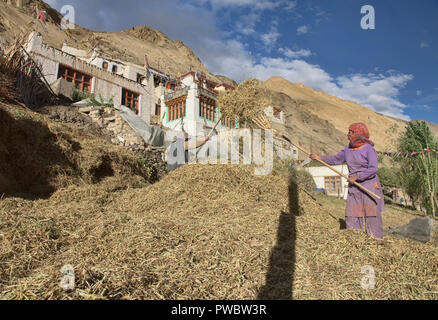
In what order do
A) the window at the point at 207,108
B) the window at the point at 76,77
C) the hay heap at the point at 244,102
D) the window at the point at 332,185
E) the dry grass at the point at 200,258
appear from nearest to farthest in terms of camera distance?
the dry grass at the point at 200,258
the hay heap at the point at 244,102
the window at the point at 76,77
the window at the point at 207,108
the window at the point at 332,185

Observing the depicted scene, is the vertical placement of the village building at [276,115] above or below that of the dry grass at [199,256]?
above

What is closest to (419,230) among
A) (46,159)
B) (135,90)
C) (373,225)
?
(373,225)

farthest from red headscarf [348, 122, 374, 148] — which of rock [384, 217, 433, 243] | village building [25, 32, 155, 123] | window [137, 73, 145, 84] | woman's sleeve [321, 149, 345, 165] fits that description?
window [137, 73, 145, 84]

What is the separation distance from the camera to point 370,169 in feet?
11.1

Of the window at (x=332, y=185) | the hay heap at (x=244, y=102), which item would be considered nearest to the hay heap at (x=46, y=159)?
the hay heap at (x=244, y=102)

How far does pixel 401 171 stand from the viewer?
15.5m

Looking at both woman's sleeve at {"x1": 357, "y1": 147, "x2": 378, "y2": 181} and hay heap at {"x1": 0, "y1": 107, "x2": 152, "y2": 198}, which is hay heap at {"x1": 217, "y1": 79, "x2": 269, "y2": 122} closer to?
hay heap at {"x1": 0, "y1": 107, "x2": 152, "y2": 198}

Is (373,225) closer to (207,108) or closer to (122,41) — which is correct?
(207,108)

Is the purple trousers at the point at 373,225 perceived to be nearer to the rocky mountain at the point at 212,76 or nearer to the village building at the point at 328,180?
the village building at the point at 328,180

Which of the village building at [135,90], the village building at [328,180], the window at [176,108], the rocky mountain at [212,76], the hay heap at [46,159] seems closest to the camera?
the hay heap at [46,159]

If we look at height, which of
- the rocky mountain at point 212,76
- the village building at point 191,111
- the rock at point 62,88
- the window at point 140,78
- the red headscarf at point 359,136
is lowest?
the red headscarf at point 359,136

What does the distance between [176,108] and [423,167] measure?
14626 mm

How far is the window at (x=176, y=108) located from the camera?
1681 cm

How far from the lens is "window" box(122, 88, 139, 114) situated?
1612 cm
